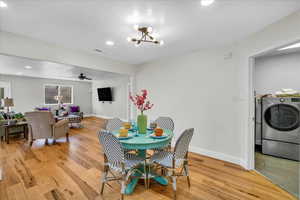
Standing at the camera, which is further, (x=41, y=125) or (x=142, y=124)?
(x=41, y=125)

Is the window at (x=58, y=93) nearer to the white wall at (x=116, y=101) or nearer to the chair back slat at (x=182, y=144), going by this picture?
the white wall at (x=116, y=101)

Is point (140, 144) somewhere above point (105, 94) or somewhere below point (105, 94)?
below

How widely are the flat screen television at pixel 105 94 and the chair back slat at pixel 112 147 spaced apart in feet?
20.3

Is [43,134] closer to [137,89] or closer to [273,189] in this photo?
[137,89]

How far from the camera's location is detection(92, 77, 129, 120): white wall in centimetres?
696

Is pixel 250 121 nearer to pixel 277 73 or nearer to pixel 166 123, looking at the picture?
pixel 166 123

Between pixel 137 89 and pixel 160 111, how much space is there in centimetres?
120

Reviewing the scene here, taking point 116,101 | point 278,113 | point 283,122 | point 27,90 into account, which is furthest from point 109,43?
point 27,90

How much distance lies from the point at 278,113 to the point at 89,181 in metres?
4.06

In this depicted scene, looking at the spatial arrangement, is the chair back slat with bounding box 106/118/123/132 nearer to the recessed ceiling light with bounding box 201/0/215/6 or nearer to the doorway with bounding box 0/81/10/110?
the recessed ceiling light with bounding box 201/0/215/6

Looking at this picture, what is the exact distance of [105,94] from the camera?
7801 mm

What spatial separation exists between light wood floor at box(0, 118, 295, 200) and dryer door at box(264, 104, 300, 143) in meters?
1.27

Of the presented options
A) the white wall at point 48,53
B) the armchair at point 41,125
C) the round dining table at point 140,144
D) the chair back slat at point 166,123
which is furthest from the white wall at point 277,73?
the armchair at point 41,125

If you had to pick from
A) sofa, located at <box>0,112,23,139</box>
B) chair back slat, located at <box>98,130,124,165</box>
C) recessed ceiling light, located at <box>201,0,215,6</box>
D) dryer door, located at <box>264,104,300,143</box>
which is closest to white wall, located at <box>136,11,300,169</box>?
dryer door, located at <box>264,104,300,143</box>
